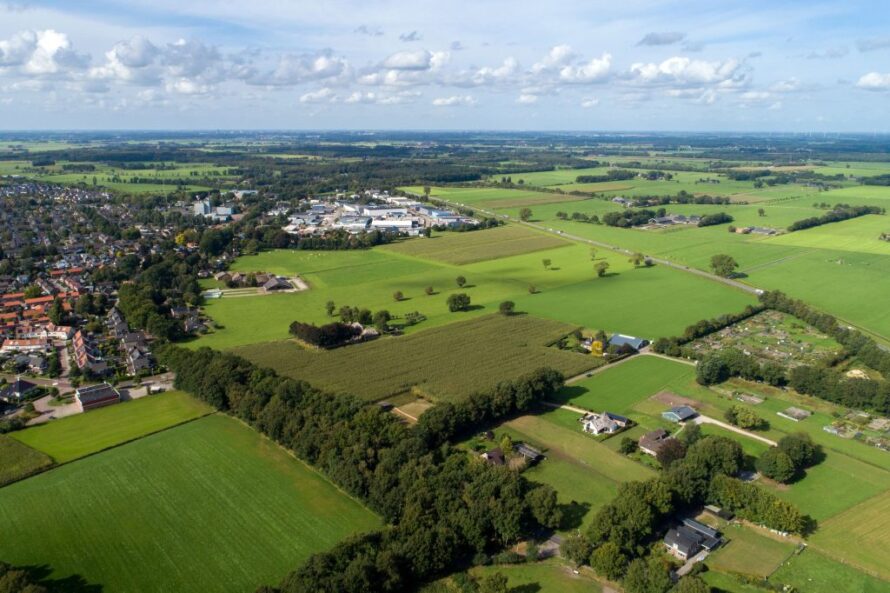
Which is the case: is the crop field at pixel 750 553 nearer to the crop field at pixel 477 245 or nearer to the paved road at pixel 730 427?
the paved road at pixel 730 427

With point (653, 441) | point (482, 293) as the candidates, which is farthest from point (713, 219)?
point (653, 441)

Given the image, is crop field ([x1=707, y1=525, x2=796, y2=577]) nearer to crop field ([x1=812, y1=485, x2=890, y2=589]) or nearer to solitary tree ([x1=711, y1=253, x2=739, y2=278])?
crop field ([x1=812, y1=485, x2=890, y2=589])

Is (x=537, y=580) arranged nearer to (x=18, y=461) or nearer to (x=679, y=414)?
(x=679, y=414)

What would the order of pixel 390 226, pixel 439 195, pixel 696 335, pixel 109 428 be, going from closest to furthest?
pixel 109 428, pixel 696 335, pixel 390 226, pixel 439 195

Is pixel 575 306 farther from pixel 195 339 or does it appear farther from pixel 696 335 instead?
pixel 195 339

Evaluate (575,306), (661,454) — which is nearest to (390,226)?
(575,306)

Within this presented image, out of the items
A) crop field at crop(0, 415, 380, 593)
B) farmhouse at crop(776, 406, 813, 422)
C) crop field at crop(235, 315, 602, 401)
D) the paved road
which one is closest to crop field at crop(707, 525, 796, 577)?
the paved road
